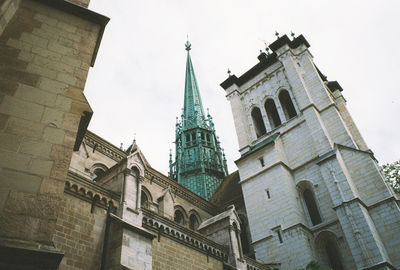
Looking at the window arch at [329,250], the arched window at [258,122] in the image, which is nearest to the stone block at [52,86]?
the window arch at [329,250]

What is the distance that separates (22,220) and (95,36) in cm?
354

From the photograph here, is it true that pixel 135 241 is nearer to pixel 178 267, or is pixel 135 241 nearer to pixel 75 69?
pixel 178 267

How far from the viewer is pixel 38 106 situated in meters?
4.19

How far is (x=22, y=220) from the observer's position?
3.27 metres

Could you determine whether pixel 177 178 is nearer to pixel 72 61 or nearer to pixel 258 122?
pixel 258 122

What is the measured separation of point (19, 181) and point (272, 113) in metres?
23.1

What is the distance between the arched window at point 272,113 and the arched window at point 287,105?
2.72ft

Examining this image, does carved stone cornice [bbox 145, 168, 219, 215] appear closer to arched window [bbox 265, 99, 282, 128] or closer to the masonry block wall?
arched window [bbox 265, 99, 282, 128]

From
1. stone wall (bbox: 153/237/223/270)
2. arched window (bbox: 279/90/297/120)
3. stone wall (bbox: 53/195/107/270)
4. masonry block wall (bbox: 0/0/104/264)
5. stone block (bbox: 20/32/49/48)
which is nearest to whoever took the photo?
masonry block wall (bbox: 0/0/104/264)

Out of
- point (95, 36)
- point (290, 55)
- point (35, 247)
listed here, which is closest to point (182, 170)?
point (290, 55)

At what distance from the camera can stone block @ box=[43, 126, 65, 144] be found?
13.2 ft

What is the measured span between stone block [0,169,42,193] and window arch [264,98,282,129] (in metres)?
21.9

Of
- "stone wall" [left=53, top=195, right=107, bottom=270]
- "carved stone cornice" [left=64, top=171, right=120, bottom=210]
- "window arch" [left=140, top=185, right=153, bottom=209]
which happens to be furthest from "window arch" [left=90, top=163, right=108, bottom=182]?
"stone wall" [left=53, top=195, right=107, bottom=270]

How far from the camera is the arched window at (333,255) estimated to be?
1565cm
